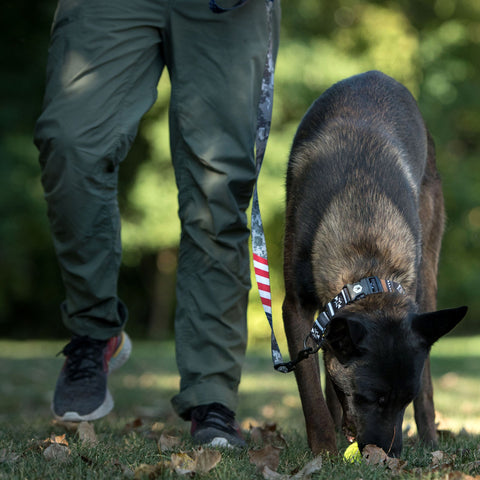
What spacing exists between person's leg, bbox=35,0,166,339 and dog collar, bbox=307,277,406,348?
119 cm

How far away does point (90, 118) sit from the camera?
3455 mm

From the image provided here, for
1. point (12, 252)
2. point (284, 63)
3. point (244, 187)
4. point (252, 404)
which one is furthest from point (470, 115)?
point (244, 187)

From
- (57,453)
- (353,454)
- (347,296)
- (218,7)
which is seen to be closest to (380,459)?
(353,454)

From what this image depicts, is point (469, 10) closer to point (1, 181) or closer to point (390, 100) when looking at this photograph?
point (1, 181)

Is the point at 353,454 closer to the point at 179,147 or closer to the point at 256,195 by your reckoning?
the point at 256,195

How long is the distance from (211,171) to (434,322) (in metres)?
1.33

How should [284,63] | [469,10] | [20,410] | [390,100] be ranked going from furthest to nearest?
[469,10], [284,63], [20,410], [390,100]

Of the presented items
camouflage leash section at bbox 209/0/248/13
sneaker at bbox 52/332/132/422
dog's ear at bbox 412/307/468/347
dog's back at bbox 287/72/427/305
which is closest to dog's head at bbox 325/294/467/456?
dog's ear at bbox 412/307/468/347

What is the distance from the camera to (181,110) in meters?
3.63

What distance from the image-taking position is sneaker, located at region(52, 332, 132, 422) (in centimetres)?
363

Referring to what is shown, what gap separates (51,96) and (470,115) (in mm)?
19928

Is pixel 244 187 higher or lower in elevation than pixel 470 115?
lower

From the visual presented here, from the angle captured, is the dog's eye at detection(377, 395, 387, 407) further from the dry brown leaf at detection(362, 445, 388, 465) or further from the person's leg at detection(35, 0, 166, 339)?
the person's leg at detection(35, 0, 166, 339)

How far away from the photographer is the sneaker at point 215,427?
3353mm
